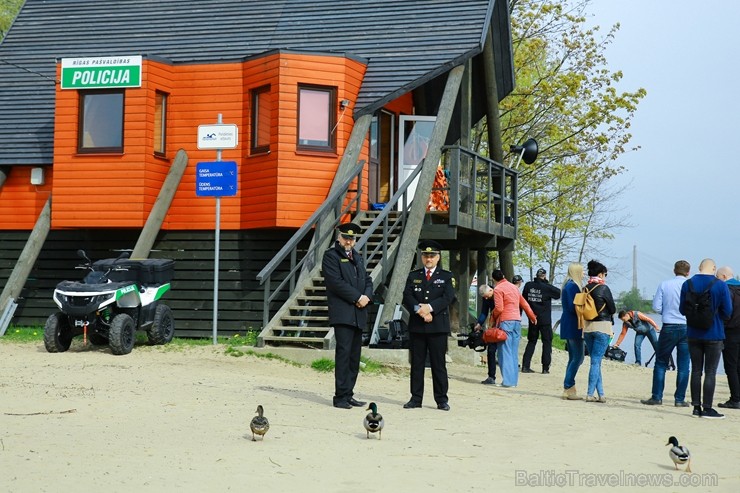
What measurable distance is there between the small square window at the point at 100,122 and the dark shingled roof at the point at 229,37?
1.14m

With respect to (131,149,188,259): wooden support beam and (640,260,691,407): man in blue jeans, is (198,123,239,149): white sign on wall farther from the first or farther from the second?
(640,260,691,407): man in blue jeans

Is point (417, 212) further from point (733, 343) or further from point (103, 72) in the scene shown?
point (103, 72)

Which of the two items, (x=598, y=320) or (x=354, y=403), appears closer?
(x=354, y=403)

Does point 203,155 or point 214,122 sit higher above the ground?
point 214,122

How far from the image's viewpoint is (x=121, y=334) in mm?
15094

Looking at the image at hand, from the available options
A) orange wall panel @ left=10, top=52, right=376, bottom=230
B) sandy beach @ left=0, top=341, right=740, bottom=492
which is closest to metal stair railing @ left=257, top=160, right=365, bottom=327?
orange wall panel @ left=10, top=52, right=376, bottom=230

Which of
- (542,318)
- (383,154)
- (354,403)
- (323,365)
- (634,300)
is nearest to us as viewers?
(354,403)

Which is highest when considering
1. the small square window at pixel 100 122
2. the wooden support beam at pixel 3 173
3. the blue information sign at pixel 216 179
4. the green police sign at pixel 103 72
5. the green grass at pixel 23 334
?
the green police sign at pixel 103 72

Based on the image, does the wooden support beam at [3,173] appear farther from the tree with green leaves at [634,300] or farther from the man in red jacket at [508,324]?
the tree with green leaves at [634,300]

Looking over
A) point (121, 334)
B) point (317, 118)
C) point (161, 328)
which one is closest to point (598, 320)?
point (121, 334)

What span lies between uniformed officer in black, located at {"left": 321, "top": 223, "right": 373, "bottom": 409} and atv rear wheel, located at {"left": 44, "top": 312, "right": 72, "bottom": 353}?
559cm

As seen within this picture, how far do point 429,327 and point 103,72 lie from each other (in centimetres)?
1011

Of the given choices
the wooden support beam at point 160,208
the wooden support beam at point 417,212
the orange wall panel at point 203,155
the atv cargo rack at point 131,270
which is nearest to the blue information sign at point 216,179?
the atv cargo rack at point 131,270

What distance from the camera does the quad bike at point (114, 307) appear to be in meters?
15.2
